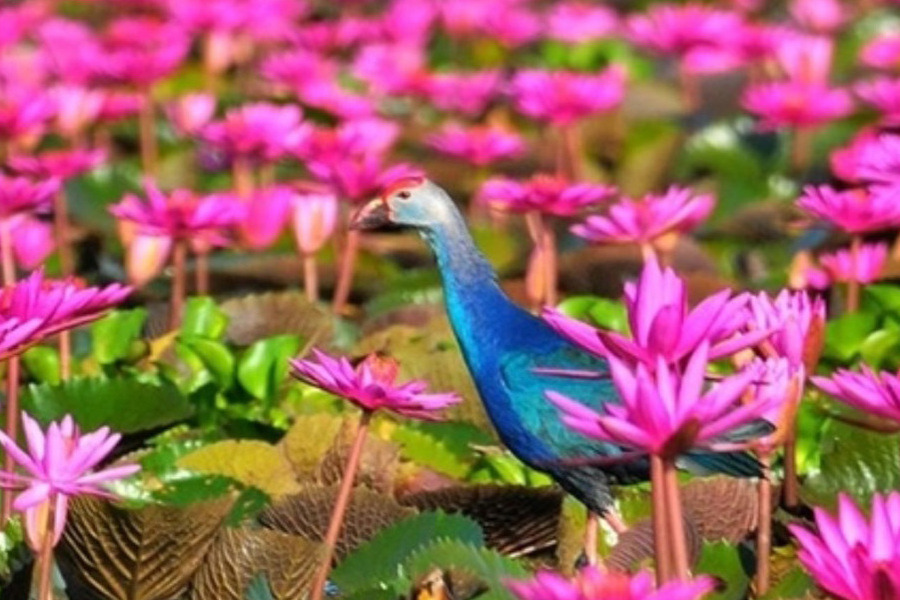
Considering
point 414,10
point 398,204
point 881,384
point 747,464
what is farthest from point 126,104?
point 881,384

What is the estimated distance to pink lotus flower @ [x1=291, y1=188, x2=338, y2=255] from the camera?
4344 millimetres

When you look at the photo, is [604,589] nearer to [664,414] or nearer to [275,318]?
[664,414]

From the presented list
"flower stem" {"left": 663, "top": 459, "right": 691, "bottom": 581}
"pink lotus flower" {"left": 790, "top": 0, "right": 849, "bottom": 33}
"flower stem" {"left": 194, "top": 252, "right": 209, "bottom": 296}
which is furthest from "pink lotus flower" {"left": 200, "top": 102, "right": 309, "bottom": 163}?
"pink lotus flower" {"left": 790, "top": 0, "right": 849, "bottom": 33}

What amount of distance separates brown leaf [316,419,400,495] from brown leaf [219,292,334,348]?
28.7 inches

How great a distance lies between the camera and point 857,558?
77.5 inches

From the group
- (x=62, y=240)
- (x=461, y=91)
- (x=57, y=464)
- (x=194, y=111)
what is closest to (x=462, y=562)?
(x=57, y=464)

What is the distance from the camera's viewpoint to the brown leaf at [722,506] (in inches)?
117

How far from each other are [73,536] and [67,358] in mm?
943

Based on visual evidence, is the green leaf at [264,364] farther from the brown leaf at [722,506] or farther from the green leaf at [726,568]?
the green leaf at [726,568]

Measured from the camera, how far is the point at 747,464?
271 centimetres

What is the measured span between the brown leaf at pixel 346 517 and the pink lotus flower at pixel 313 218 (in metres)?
1.41

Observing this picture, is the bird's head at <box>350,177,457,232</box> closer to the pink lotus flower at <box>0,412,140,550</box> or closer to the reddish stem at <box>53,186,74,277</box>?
the pink lotus flower at <box>0,412,140,550</box>

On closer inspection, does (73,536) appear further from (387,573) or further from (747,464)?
(747,464)

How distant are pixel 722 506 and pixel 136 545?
70cm
